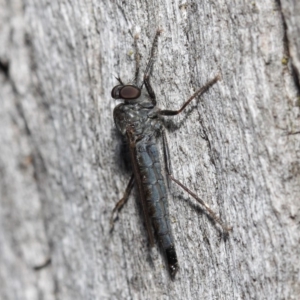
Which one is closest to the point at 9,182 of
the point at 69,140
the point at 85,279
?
the point at 69,140

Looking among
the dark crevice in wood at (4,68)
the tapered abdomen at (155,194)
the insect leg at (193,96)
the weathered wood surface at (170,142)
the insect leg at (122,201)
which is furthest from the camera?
the insect leg at (122,201)

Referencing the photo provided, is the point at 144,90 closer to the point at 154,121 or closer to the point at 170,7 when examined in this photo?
the point at 154,121

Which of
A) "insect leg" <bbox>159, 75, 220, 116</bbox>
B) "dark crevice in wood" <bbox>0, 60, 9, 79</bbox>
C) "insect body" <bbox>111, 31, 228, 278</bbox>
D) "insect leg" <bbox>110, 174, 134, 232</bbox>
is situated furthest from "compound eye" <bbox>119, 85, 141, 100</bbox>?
"dark crevice in wood" <bbox>0, 60, 9, 79</bbox>

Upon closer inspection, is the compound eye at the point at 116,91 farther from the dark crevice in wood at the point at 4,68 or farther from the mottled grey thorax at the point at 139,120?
the dark crevice in wood at the point at 4,68

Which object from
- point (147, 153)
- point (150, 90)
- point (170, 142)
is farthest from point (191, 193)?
point (150, 90)

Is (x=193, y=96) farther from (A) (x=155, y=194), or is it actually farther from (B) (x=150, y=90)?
(A) (x=155, y=194)

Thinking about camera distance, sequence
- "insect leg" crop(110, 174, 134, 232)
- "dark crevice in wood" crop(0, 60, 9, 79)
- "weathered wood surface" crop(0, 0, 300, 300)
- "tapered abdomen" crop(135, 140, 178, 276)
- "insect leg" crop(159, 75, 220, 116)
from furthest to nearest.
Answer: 1. "insect leg" crop(110, 174, 134, 232)
2. "dark crevice in wood" crop(0, 60, 9, 79)
3. "tapered abdomen" crop(135, 140, 178, 276)
4. "insect leg" crop(159, 75, 220, 116)
5. "weathered wood surface" crop(0, 0, 300, 300)

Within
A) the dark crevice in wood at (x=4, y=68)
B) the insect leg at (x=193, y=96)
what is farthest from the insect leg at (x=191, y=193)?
the dark crevice in wood at (x=4, y=68)

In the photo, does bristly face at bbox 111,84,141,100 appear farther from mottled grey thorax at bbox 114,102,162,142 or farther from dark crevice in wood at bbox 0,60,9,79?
dark crevice in wood at bbox 0,60,9,79

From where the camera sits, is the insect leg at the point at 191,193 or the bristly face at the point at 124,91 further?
the bristly face at the point at 124,91

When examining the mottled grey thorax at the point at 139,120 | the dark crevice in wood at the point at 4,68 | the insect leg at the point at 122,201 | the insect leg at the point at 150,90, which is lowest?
the insect leg at the point at 122,201
